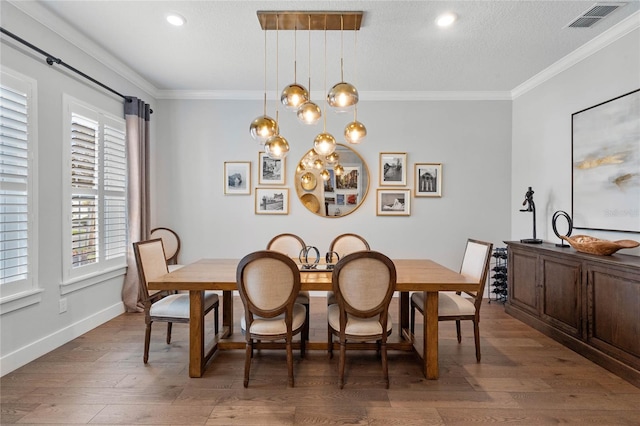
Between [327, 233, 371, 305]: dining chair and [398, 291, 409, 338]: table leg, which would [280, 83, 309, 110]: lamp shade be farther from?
[398, 291, 409, 338]: table leg

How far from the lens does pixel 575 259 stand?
2.94 meters

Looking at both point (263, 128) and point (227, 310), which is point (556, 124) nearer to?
point (263, 128)

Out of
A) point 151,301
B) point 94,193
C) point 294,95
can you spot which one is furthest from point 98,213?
point 294,95

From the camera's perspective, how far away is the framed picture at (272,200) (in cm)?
470

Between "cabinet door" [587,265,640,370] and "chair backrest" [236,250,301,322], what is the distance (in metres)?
2.41

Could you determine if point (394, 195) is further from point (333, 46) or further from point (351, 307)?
point (351, 307)

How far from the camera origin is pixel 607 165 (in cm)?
309

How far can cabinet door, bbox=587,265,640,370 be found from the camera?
7.91 feet

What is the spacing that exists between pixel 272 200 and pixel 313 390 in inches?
112

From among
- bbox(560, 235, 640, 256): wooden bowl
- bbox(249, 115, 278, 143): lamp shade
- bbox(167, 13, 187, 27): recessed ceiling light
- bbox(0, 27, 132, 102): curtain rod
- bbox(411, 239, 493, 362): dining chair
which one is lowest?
bbox(411, 239, 493, 362): dining chair

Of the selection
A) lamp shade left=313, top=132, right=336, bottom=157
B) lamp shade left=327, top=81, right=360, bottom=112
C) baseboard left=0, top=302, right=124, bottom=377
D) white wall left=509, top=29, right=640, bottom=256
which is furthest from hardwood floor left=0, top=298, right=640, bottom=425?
lamp shade left=327, top=81, right=360, bottom=112

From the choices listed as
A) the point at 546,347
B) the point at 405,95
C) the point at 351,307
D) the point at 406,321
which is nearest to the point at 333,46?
the point at 405,95

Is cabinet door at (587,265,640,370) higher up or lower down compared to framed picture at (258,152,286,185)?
lower down

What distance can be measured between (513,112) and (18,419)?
584 cm
